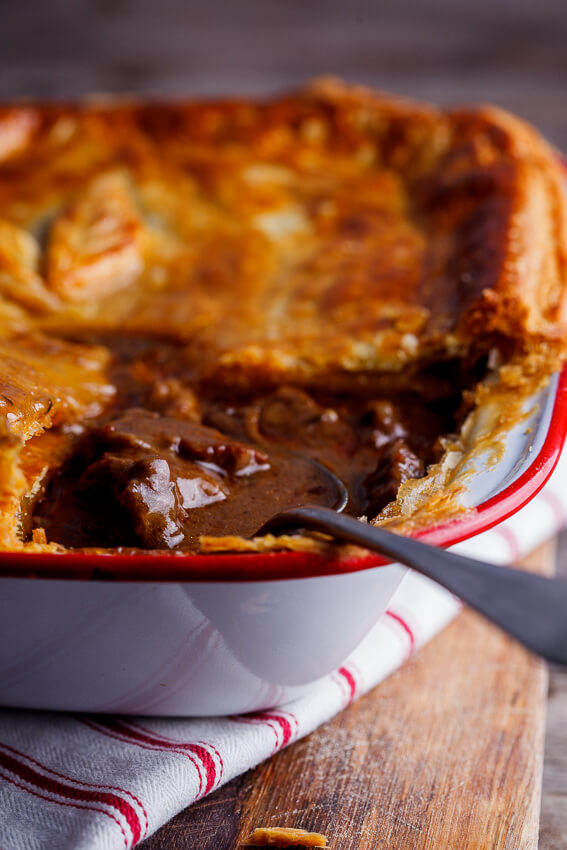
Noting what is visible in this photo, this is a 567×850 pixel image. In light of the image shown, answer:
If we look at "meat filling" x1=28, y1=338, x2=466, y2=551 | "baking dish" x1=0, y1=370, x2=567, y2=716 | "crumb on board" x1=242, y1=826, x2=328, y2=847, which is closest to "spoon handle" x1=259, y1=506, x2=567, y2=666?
"baking dish" x1=0, y1=370, x2=567, y2=716

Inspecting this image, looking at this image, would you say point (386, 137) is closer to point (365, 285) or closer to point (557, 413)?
point (365, 285)

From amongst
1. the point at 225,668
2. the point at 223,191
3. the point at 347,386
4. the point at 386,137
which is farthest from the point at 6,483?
the point at 386,137

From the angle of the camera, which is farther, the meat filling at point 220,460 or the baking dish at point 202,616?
the meat filling at point 220,460

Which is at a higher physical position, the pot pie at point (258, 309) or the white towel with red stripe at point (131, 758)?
the pot pie at point (258, 309)

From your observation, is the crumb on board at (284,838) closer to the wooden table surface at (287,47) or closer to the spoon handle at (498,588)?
the spoon handle at (498,588)

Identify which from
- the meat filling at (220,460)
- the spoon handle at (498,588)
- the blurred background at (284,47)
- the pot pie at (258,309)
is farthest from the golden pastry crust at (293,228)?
the blurred background at (284,47)

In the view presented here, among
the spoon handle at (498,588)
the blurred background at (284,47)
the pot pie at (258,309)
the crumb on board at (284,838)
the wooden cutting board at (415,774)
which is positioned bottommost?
the wooden cutting board at (415,774)

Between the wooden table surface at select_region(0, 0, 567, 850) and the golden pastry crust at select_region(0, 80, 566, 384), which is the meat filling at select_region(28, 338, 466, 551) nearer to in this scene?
the golden pastry crust at select_region(0, 80, 566, 384)
